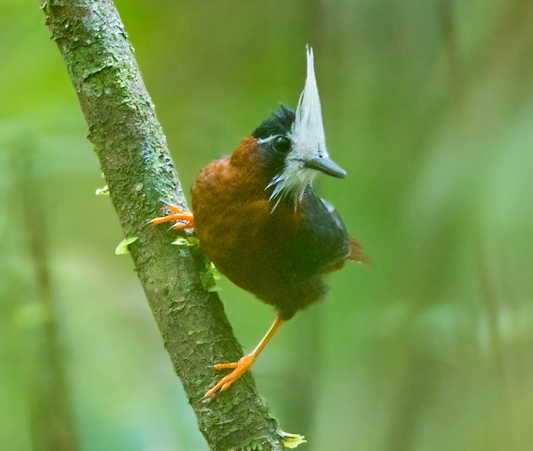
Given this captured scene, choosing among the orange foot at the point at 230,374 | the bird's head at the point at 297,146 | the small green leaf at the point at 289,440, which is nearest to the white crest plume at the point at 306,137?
the bird's head at the point at 297,146

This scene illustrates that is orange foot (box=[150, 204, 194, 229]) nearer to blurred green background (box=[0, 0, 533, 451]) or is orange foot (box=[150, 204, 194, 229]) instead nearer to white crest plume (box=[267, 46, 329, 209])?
white crest plume (box=[267, 46, 329, 209])

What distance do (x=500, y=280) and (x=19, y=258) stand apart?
192cm

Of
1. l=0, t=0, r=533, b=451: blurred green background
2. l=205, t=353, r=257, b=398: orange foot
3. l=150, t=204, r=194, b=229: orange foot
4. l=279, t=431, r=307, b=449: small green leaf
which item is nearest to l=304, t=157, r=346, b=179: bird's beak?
l=150, t=204, r=194, b=229: orange foot

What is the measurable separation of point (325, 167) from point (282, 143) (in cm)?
14

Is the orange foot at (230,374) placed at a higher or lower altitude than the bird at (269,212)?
lower

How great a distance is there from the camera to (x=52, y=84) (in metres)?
2.09

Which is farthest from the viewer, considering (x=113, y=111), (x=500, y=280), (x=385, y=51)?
(x=385, y=51)

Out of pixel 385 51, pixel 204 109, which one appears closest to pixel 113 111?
pixel 204 109

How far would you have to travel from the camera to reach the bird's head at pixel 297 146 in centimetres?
116

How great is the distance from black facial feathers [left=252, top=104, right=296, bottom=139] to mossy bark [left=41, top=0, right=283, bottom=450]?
0.88ft

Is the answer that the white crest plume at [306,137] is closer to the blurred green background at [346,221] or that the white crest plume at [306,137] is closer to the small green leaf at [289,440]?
the small green leaf at [289,440]

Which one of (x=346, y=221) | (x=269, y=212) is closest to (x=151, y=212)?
(x=269, y=212)

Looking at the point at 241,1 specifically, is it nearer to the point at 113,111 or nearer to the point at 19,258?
the point at 113,111

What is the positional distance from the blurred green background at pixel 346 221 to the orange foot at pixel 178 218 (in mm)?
900
